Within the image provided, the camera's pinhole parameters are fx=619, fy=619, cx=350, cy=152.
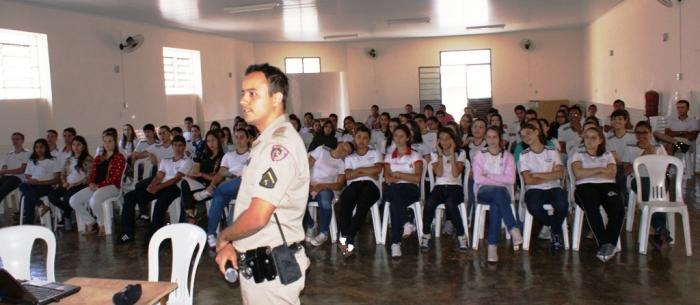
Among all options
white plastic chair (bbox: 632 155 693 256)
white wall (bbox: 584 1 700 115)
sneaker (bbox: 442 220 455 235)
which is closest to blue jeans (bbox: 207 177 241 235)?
sneaker (bbox: 442 220 455 235)

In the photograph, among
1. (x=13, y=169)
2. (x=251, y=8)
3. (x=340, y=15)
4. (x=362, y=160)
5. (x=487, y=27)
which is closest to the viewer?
(x=362, y=160)

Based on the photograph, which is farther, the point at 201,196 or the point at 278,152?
the point at 201,196

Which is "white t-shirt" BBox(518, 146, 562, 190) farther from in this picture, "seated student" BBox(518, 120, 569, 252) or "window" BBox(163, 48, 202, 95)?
"window" BBox(163, 48, 202, 95)

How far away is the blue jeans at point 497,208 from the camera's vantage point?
15.2ft

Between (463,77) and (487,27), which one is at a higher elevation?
(487,27)

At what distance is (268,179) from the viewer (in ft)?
6.06

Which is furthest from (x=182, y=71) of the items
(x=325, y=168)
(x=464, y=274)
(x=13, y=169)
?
(x=464, y=274)

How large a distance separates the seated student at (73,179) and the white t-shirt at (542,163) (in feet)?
14.1

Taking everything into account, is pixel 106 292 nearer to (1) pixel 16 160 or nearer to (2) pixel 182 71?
(1) pixel 16 160

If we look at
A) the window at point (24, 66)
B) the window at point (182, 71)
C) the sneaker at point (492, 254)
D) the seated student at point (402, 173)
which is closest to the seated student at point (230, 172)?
the seated student at point (402, 173)

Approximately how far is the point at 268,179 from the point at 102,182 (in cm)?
478

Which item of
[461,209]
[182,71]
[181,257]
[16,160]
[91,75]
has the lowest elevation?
[461,209]

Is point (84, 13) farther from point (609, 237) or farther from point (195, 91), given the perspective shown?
point (609, 237)

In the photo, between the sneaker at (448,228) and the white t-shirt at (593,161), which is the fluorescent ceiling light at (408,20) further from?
the white t-shirt at (593,161)
